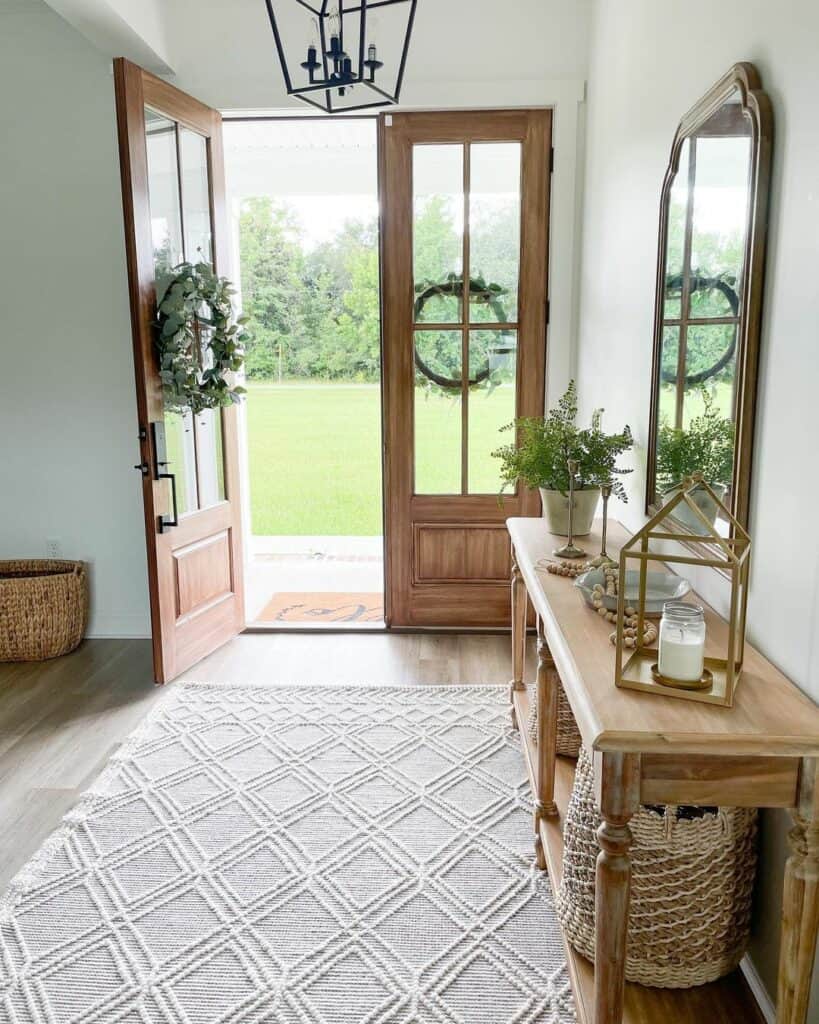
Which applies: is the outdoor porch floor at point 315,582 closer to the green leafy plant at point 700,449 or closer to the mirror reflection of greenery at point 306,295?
the green leafy plant at point 700,449

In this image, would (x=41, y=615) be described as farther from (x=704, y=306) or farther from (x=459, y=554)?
(x=704, y=306)

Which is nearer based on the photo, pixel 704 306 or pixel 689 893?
pixel 689 893

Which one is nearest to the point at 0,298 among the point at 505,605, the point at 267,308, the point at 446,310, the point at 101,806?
the point at 446,310

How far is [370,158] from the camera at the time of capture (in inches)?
231

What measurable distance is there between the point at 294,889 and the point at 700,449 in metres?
1.56

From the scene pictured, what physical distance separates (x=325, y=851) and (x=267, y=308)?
8060 mm

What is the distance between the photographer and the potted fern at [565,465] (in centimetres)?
246

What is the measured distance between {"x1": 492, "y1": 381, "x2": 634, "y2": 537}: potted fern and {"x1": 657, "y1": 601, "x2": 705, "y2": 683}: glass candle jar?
3.24 feet

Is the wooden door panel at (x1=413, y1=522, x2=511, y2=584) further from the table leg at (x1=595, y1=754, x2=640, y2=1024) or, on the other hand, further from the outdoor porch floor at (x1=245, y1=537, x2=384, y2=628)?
the table leg at (x1=595, y1=754, x2=640, y2=1024)

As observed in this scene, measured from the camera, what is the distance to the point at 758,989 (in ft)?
5.66

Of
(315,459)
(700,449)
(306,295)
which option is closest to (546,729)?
(700,449)

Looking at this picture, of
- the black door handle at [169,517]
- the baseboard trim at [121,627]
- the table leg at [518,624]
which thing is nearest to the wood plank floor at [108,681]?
the baseboard trim at [121,627]

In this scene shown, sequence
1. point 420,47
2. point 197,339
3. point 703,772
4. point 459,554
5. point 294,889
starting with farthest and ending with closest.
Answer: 1. point 459,554
2. point 420,47
3. point 197,339
4. point 294,889
5. point 703,772

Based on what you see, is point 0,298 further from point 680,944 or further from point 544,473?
point 680,944
